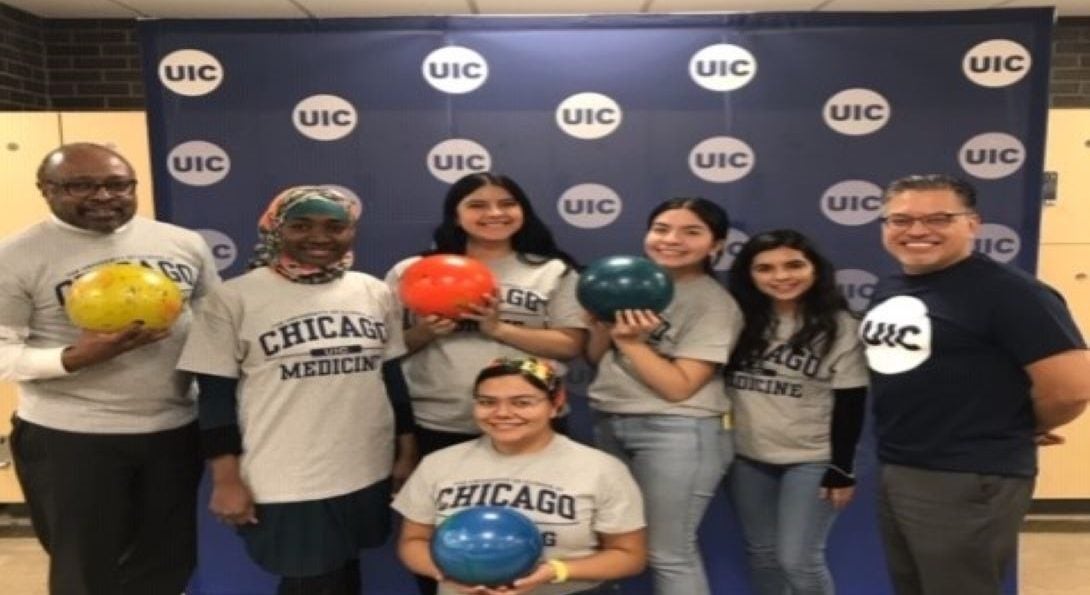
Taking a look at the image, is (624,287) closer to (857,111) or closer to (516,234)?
(516,234)

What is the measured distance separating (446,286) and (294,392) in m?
0.41

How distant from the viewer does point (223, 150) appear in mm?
2717

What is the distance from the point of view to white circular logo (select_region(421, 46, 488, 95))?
270cm

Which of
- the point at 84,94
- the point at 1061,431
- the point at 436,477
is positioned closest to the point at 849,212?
the point at 436,477

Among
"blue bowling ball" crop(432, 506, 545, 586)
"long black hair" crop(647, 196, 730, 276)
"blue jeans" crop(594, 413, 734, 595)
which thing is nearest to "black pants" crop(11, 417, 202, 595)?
"blue bowling ball" crop(432, 506, 545, 586)

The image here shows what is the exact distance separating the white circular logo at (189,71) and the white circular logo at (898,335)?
199cm

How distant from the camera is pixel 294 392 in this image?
198cm

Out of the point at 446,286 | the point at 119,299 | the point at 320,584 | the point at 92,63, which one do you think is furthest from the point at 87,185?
the point at 92,63

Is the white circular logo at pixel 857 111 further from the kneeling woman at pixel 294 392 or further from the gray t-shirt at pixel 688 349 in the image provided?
the kneeling woman at pixel 294 392

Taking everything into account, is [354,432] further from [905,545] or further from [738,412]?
[905,545]

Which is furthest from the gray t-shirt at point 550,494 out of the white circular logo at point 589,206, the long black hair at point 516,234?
the white circular logo at point 589,206

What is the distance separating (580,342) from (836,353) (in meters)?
0.63

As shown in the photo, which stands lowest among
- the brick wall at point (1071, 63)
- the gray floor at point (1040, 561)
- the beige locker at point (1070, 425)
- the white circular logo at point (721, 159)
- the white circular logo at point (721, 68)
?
the gray floor at point (1040, 561)

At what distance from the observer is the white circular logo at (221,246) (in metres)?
2.76
